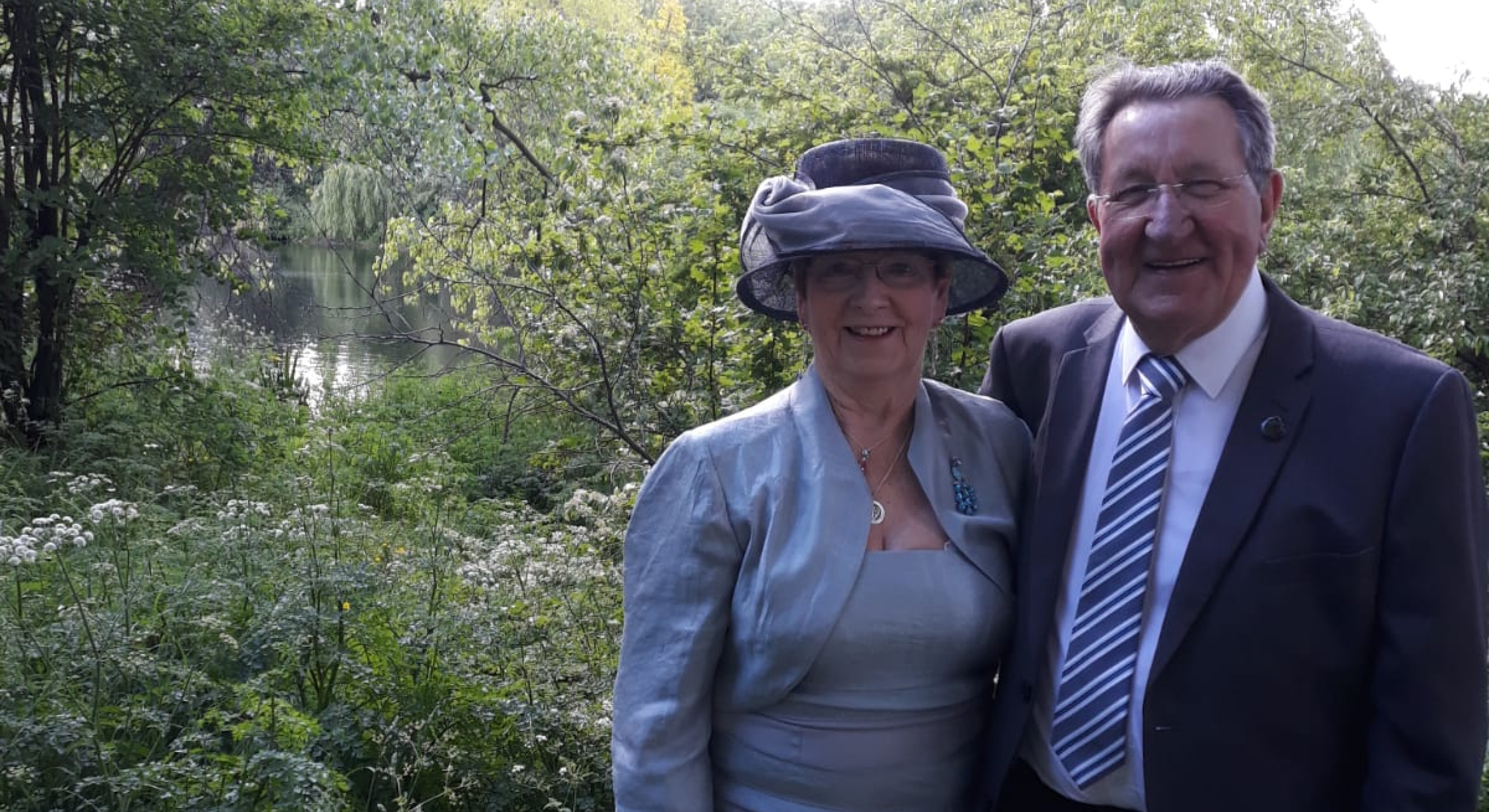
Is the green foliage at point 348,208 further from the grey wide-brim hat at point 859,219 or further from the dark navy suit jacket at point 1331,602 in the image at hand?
the dark navy suit jacket at point 1331,602

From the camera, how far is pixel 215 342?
11180 millimetres

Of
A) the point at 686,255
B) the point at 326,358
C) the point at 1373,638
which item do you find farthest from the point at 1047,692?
the point at 326,358

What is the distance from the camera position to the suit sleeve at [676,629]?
6.38 feet

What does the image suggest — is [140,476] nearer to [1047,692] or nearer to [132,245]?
[132,245]

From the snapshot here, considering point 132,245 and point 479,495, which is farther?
point 479,495

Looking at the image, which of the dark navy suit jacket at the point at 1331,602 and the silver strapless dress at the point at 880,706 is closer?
the dark navy suit jacket at the point at 1331,602

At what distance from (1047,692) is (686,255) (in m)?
4.10

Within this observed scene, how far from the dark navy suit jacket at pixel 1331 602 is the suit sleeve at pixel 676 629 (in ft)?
2.30

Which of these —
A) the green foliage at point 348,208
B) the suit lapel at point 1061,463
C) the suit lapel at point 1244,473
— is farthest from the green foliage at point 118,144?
the suit lapel at point 1244,473

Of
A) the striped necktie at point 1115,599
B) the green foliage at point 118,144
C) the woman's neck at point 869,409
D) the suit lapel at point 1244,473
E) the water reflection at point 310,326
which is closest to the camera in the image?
the suit lapel at point 1244,473

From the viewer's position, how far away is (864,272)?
79.8 inches

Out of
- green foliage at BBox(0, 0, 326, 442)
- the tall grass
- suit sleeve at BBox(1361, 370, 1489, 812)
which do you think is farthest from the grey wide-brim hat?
green foliage at BBox(0, 0, 326, 442)

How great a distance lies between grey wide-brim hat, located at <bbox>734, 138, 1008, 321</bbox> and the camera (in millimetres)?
1989

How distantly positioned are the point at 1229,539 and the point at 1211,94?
0.70 meters
